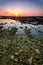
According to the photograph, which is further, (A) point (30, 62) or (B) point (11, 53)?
(B) point (11, 53)

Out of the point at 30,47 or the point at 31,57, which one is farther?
the point at 30,47

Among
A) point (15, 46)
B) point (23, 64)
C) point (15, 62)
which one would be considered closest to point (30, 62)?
point (23, 64)

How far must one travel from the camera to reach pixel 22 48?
5.85 meters

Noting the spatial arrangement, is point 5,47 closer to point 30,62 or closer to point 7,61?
point 7,61

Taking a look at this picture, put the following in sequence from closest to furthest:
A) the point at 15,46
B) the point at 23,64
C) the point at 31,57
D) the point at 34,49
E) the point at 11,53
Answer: the point at 23,64, the point at 31,57, the point at 11,53, the point at 34,49, the point at 15,46

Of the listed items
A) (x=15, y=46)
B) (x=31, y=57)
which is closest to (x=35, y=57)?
(x=31, y=57)

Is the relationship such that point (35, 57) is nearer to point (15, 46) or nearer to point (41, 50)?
point (41, 50)

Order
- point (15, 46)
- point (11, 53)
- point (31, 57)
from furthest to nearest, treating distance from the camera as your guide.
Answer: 1. point (15, 46)
2. point (11, 53)
3. point (31, 57)

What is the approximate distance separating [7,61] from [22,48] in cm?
131

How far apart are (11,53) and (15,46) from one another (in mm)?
787

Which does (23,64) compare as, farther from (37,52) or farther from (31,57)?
(37,52)

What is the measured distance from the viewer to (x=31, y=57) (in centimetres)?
499

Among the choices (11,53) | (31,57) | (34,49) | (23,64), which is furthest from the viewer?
(34,49)

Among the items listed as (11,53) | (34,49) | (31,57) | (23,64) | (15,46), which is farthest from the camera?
(15,46)
